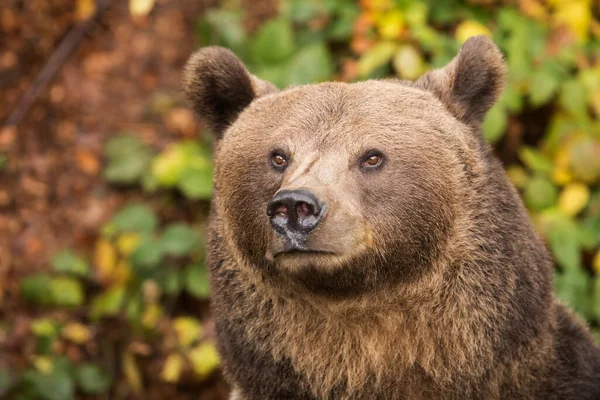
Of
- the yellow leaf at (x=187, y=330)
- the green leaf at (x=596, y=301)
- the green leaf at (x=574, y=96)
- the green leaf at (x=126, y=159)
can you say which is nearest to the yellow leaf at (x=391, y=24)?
the green leaf at (x=574, y=96)

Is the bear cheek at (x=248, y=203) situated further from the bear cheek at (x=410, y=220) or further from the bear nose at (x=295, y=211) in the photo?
the bear cheek at (x=410, y=220)

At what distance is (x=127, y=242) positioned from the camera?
8.15m

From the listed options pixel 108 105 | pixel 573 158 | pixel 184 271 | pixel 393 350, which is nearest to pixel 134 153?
pixel 108 105

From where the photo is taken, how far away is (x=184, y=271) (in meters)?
8.05

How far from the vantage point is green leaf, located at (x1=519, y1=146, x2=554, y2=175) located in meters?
7.47

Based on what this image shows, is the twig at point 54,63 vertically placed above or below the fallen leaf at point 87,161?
above

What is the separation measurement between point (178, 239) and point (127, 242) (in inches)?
26.0

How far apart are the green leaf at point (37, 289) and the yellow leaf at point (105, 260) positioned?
1.50 ft

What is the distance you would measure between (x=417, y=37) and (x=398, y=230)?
149 inches

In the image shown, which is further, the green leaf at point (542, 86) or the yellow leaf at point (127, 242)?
the yellow leaf at point (127, 242)

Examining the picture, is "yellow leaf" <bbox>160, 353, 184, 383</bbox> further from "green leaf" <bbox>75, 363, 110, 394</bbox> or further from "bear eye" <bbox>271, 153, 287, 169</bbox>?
"bear eye" <bbox>271, 153, 287, 169</bbox>

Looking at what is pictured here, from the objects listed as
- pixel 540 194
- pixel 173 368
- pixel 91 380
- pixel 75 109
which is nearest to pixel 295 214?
pixel 540 194

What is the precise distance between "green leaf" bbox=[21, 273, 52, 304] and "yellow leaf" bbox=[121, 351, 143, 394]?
845 millimetres

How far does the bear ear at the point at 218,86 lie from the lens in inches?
180
